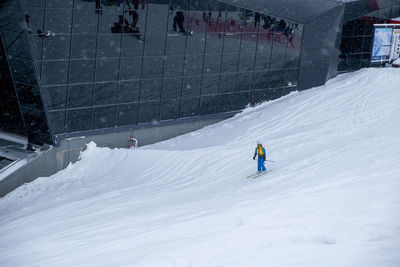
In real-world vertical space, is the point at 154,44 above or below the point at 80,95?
above

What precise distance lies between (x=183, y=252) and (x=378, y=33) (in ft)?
77.9

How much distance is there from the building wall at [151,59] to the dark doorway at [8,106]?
8.87 feet

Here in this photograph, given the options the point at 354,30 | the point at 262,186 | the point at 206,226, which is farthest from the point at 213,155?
the point at 354,30

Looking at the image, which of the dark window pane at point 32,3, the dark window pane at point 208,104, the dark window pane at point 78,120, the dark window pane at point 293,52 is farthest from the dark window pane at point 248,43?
the dark window pane at point 32,3

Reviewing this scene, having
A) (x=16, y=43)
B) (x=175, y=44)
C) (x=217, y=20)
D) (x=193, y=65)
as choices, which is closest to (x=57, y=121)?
(x=16, y=43)

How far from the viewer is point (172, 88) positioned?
23.5 metres

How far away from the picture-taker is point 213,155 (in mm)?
20141

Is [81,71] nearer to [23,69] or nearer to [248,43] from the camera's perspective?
[23,69]

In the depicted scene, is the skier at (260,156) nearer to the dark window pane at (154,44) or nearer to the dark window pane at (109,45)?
the dark window pane at (154,44)

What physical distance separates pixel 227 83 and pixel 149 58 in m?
4.94

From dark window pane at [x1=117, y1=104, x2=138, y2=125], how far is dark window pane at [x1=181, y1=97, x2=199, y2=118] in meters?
2.60

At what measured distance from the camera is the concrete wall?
19781 millimetres

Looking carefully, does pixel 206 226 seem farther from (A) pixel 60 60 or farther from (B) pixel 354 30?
(B) pixel 354 30

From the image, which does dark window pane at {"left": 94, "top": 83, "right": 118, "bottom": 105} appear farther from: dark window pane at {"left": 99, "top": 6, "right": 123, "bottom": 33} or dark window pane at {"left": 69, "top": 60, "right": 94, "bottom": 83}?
dark window pane at {"left": 99, "top": 6, "right": 123, "bottom": 33}
